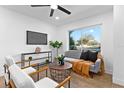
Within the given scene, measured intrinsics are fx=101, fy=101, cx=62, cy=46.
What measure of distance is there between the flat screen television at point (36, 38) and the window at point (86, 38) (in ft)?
4.85

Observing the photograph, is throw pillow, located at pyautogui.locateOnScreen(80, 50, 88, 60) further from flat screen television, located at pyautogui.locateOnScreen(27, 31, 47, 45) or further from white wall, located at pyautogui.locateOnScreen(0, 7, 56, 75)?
white wall, located at pyautogui.locateOnScreen(0, 7, 56, 75)

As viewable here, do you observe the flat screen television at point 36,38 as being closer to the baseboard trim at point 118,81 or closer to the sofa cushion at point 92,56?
the sofa cushion at point 92,56

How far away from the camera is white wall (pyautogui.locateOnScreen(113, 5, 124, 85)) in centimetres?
257

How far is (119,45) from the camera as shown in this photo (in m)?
2.62

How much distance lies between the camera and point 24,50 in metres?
4.18

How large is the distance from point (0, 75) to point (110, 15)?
427 cm

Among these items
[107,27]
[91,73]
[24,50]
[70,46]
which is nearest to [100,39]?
[107,27]

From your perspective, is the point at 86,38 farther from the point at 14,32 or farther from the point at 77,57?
the point at 14,32

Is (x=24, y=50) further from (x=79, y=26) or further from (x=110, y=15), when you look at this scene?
(x=110, y=15)

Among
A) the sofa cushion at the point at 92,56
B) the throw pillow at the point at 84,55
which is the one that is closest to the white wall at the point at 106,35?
the sofa cushion at the point at 92,56

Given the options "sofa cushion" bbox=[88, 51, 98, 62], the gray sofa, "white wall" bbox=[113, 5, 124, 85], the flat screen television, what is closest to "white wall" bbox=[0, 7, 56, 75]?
the flat screen television

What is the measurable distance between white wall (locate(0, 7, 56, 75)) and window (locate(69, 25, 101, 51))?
1.94 metres

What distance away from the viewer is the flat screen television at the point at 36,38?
4363 millimetres

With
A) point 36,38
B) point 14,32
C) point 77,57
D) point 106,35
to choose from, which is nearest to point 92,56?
point 77,57
